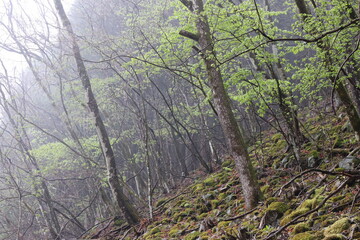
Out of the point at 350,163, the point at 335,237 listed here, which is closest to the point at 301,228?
the point at 335,237

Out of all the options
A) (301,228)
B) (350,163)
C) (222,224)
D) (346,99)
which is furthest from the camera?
(222,224)

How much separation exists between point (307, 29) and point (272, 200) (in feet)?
10.8

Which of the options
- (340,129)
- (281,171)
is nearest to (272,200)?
(281,171)

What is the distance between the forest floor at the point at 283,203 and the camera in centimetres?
379

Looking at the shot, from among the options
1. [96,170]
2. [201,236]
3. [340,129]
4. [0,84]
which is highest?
[0,84]

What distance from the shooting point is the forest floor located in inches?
149

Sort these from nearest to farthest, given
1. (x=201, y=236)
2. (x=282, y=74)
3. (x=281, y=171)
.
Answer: (x=201, y=236) < (x=281, y=171) < (x=282, y=74)

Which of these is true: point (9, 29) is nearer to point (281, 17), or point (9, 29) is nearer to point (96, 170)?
point (96, 170)

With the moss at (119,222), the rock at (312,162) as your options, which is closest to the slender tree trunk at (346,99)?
the rock at (312,162)

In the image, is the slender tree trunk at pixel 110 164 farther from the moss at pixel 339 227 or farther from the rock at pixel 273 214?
the moss at pixel 339 227

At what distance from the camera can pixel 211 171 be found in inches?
525

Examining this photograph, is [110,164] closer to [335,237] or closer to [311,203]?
[311,203]

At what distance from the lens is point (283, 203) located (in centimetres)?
541

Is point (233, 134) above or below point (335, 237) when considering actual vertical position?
above
